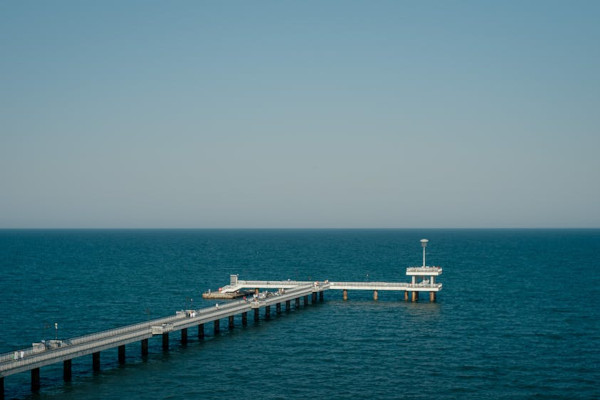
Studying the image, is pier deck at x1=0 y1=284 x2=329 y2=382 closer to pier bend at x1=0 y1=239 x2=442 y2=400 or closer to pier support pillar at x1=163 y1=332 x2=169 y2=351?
pier bend at x1=0 y1=239 x2=442 y2=400

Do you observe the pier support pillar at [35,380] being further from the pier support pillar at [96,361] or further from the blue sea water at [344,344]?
the pier support pillar at [96,361]

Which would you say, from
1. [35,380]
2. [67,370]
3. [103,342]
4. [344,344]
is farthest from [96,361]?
[344,344]

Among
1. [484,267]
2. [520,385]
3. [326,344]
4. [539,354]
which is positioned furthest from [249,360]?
[484,267]

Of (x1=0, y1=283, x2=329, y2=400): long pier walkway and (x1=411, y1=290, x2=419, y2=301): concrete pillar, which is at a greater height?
(x1=0, y1=283, x2=329, y2=400): long pier walkway

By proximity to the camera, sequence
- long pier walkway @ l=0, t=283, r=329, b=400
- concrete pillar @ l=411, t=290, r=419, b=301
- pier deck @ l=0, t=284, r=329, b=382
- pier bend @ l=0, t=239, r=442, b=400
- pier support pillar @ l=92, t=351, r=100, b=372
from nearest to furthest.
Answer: pier deck @ l=0, t=284, r=329, b=382 → long pier walkway @ l=0, t=283, r=329, b=400 → pier bend @ l=0, t=239, r=442, b=400 → pier support pillar @ l=92, t=351, r=100, b=372 → concrete pillar @ l=411, t=290, r=419, b=301

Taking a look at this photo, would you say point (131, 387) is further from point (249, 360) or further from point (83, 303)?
point (83, 303)

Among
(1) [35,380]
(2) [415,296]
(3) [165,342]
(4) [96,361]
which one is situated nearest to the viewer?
(1) [35,380]

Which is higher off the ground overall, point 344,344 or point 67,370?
point 67,370

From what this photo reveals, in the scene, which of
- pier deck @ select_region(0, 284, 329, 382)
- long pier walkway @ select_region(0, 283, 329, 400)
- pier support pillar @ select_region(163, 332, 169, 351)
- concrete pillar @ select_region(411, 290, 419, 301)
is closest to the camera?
pier deck @ select_region(0, 284, 329, 382)

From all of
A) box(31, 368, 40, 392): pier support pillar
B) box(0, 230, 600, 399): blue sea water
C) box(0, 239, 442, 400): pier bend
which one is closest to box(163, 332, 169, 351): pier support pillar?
box(0, 239, 442, 400): pier bend

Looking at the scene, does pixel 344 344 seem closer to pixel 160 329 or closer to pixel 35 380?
pixel 160 329

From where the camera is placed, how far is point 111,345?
2474 inches

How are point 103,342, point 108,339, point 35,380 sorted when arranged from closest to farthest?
point 35,380, point 103,342, point 108,339

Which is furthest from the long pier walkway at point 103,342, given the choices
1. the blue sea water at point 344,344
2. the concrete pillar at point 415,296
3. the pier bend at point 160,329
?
the concrete pillar at point 415,296
